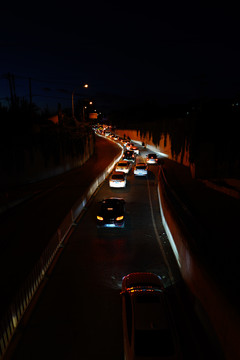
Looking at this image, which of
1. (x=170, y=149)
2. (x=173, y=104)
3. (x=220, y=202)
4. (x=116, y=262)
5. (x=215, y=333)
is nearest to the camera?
(x=215, y=333)

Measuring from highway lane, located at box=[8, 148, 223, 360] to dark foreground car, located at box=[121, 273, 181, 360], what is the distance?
928mm

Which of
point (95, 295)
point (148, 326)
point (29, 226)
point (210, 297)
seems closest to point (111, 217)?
point (29, 226)

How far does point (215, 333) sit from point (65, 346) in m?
3.90

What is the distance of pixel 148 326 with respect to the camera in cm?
535

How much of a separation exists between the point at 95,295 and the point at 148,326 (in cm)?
305

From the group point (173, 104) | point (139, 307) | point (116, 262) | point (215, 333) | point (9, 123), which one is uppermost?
point (173, 104)

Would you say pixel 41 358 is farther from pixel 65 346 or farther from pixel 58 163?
pixel 58 163

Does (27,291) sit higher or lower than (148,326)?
lower

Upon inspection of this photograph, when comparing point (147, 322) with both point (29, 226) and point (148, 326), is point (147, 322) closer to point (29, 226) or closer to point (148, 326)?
point (148, 326)

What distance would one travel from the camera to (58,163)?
3014 cm

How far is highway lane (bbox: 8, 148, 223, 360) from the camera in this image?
5953 millimetres

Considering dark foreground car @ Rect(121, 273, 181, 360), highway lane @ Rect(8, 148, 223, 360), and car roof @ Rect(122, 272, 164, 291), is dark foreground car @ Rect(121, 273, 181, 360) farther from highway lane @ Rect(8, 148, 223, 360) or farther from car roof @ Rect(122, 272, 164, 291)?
highway lane @ Rect(8, 148, 223, 360)

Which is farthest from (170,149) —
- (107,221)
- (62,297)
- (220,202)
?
(62,297)

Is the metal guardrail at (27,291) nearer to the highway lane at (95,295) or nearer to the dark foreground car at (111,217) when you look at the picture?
the highway lane at (95,295)
